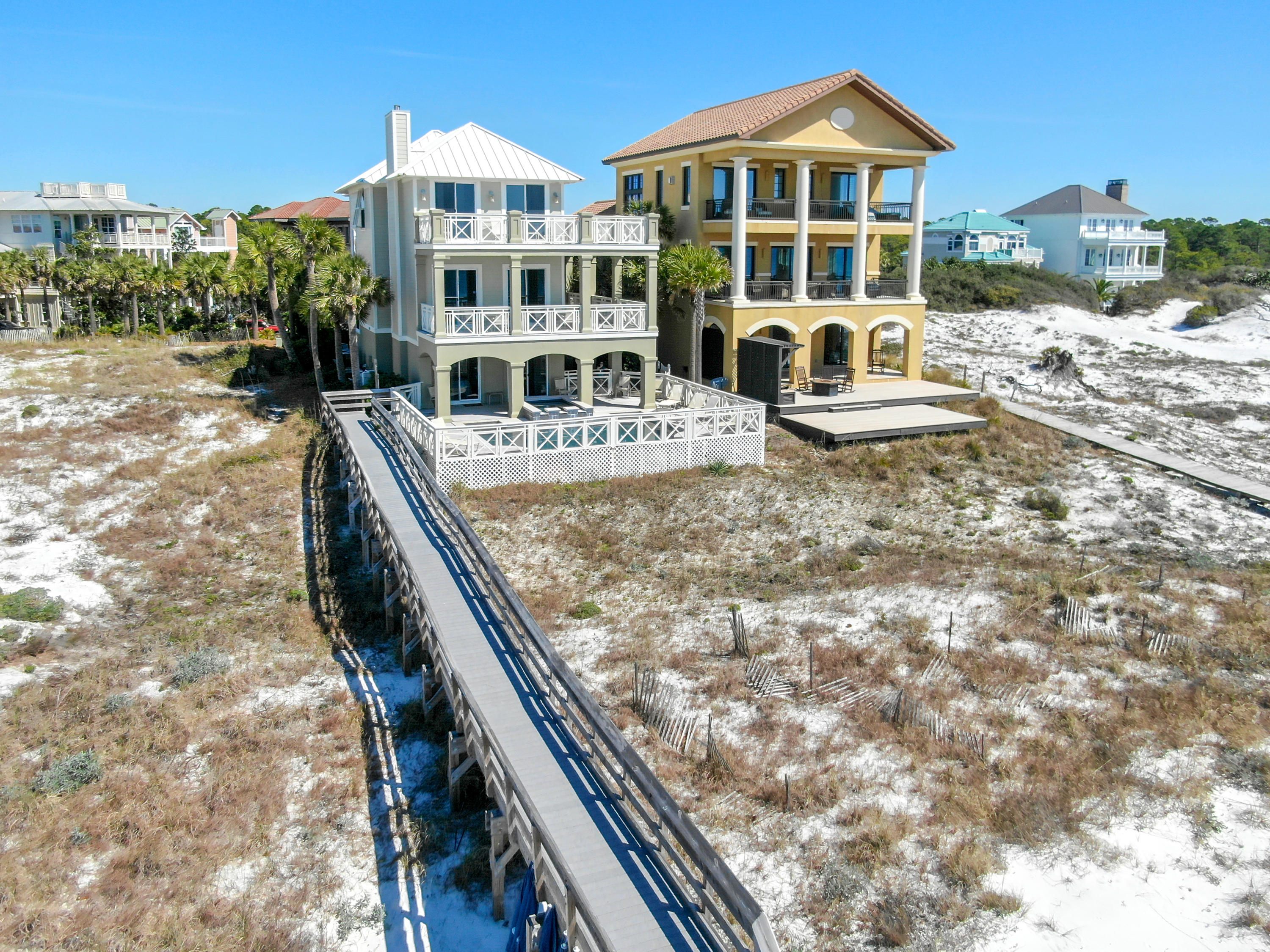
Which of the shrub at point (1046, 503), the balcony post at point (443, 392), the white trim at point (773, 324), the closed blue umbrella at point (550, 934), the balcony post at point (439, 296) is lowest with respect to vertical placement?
the closed blue umbrella at point (550, 934)

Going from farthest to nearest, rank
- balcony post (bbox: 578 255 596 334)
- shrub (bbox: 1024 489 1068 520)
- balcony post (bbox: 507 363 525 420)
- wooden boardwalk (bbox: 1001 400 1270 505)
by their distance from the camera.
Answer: balcony post (bbox: 578 255 596 334) < balcony post (bbox: 507 363 525 420) < wooden boardwalk (bbox: 1001 400 1270 505) < shrub (bbox: 1024 489 1068 520)

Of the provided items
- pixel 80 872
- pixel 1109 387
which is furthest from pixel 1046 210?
pixel 80 872

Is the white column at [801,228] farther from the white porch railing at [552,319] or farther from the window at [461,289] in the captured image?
the window at [461,289]

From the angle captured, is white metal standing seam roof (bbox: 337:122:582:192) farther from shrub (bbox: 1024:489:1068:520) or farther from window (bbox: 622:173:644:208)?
shrub (bbox: 1024:489:1068:520)

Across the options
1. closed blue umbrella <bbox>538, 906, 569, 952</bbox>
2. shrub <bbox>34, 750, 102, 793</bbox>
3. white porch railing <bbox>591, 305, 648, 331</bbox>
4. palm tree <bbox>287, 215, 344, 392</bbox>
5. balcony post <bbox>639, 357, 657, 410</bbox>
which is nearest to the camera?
closed blue umbrella <bbox>538, 906, 569, 952</bbox>

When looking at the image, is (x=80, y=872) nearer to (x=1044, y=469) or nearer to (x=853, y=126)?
(x=1044, y=469)

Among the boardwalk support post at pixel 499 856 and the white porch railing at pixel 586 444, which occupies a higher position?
the white porch railing at pixel 586 444

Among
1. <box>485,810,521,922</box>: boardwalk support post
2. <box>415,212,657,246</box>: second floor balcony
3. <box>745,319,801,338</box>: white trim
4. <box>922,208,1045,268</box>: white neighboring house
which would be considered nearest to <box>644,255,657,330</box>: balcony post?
<box>415,212,657,246</box>: second floor balcony

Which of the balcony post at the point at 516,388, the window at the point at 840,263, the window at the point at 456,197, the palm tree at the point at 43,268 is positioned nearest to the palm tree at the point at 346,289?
the window at the point at 456,197
